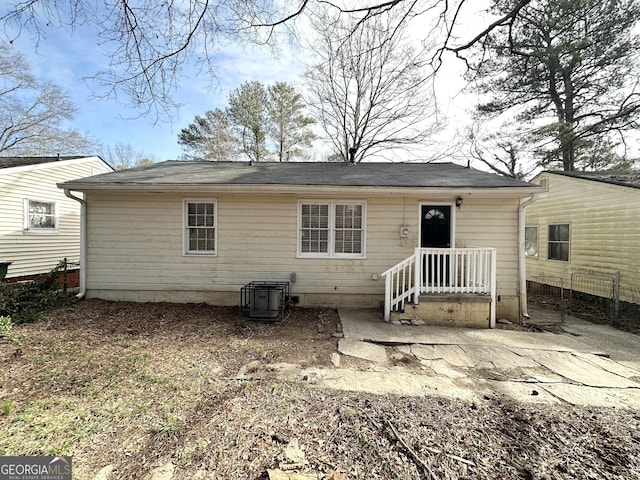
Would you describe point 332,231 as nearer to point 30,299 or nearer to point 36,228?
point 30,299

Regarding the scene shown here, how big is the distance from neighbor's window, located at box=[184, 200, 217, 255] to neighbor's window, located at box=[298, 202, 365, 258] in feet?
7.05

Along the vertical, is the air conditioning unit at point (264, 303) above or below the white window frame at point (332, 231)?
below

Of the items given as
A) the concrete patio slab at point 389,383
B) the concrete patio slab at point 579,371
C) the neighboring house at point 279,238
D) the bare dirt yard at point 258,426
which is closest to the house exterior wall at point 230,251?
the neighboring house at point 279,238

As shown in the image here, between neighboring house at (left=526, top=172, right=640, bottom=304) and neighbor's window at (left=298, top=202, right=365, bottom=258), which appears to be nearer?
neighbor's window at (left=298, top=202, right=365, bottom=258)

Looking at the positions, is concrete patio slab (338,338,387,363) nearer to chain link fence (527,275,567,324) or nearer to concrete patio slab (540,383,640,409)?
concrete patio slab (540,383,640,409)

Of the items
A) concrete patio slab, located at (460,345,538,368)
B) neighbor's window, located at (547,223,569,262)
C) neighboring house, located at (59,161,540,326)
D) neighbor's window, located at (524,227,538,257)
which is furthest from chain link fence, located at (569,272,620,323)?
concrete patio slab, located at (460,345,538,368)

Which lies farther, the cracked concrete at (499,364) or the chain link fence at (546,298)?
the chain link fence at (546,298)

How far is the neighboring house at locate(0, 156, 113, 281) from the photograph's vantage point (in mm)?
8703

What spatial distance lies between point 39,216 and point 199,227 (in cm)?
754

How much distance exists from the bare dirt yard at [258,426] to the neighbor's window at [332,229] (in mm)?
2978

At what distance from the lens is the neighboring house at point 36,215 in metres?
8.70

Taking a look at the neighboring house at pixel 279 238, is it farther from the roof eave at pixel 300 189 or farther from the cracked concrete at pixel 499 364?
the cracked concrete at pixel 499 364

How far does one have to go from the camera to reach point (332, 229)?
6574 mm

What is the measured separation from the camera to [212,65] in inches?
163
